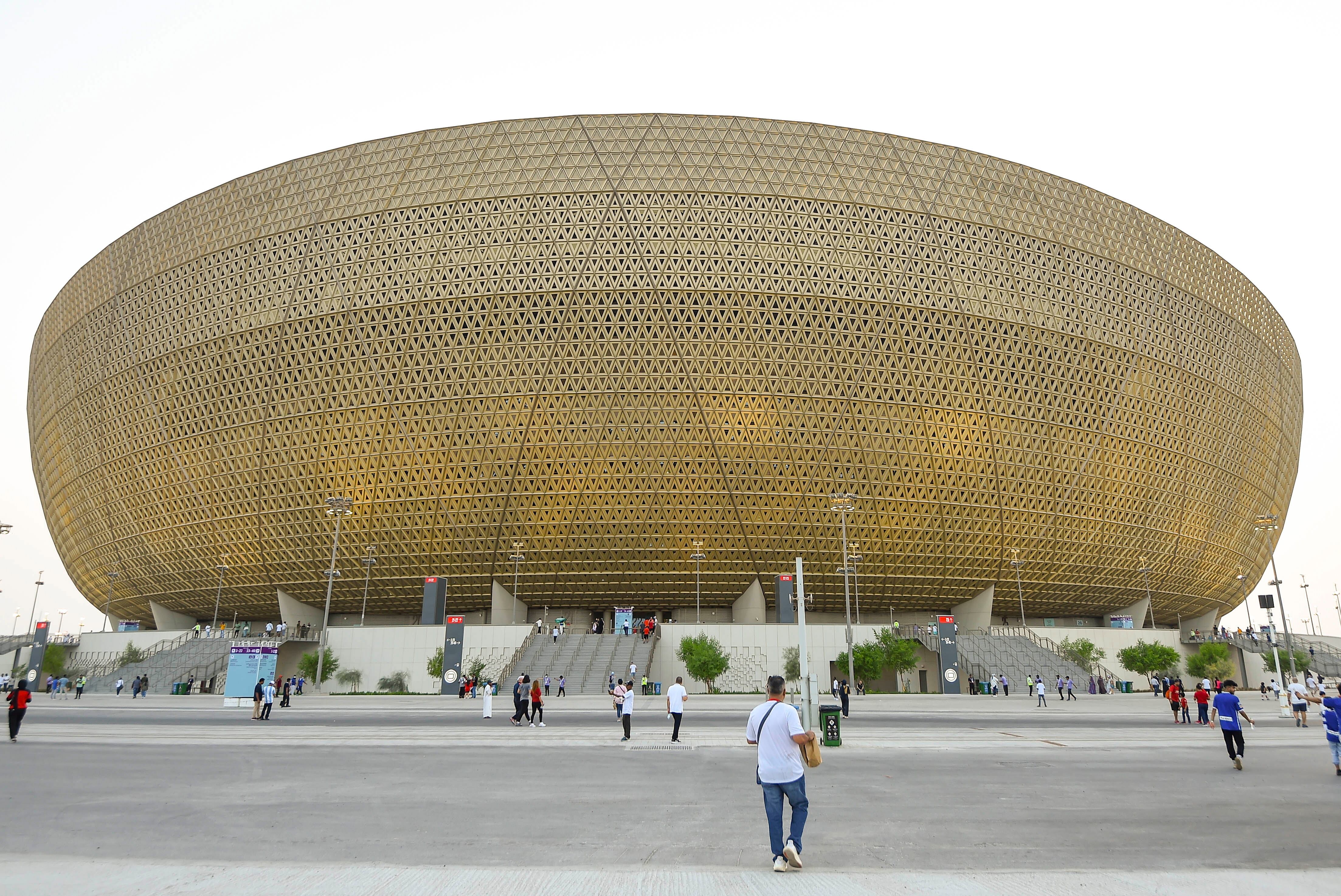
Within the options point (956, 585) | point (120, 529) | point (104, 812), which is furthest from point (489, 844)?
point (120, 529)

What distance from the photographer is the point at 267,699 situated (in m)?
18.6

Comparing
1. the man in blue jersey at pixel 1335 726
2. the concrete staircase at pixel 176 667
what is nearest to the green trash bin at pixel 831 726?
the man in blue jersey at pixel 1335 726

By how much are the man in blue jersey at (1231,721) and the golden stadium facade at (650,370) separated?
27.6 m

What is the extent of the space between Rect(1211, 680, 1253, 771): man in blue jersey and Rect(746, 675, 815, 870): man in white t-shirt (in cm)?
763

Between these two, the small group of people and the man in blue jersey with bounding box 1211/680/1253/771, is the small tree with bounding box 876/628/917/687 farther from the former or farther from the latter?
the small group of people

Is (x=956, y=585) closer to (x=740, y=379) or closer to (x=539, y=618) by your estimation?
(x=740, y=379)

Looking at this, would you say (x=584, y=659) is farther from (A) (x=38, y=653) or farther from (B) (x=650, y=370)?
Result: (A) (x=38, y=653)

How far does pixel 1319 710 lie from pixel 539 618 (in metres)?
33.3

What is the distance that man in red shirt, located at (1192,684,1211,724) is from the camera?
17.1 metres

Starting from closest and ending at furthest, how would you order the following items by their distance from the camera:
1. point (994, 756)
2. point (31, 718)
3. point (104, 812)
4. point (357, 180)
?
point (104, 812) < point (994, 756) < point (31, 718) < point (357, 180)

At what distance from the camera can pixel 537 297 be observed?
3784cm

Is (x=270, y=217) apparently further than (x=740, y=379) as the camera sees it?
Yes

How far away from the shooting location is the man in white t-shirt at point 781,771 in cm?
508

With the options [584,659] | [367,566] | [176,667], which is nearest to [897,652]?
[584,659]
